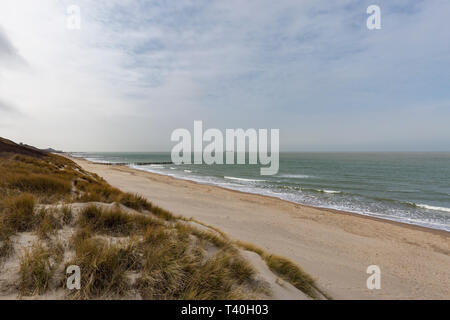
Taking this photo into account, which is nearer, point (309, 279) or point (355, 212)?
point (309, 279)

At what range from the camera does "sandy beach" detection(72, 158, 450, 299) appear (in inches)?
209

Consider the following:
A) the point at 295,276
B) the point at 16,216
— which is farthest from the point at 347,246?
the point at 16,216

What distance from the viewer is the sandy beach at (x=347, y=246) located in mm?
5297

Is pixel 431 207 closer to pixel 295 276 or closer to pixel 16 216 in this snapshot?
pixel 295 276

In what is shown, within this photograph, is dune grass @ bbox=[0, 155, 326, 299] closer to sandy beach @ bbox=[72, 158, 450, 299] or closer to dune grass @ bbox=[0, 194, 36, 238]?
dune grass @ bbox=[0, 194, 36, 238]

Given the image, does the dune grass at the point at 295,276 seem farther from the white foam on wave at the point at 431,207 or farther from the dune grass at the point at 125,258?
the white foam on wave at the point at 431,207

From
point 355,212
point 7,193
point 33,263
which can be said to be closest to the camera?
point 33,263

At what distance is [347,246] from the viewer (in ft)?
26.4

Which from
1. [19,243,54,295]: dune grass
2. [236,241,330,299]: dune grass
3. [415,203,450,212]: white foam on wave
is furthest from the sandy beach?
[415,203,450,212]: white foam on wave
